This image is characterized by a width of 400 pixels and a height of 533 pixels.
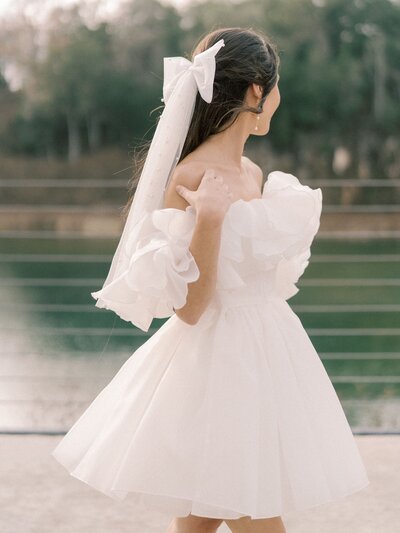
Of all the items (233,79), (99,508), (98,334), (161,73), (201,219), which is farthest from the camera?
(161,73)

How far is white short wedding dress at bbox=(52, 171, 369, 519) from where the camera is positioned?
1569 mm

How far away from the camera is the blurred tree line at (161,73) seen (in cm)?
2300

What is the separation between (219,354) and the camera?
161 centimetres

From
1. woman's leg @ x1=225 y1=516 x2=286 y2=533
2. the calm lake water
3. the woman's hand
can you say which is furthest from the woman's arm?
the calm lake water

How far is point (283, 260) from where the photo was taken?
1.79m

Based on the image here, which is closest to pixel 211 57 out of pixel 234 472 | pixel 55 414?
pixel 234 472

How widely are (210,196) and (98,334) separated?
22.9 feet

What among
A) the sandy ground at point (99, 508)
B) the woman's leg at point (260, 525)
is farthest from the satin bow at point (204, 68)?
the sandy ground at point (99, 508)

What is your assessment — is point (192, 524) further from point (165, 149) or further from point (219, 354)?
point (165, 149)

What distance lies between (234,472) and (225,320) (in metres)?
0.26

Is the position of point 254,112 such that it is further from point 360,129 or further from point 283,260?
point 360,129

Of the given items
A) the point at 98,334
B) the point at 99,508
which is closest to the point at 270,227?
the point at 99,508

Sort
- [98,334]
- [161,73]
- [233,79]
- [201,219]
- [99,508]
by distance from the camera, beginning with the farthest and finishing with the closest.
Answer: [161,73] < [98,334] < [99,508] < [233,79] < [201,219]

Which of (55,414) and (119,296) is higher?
(119,296)
